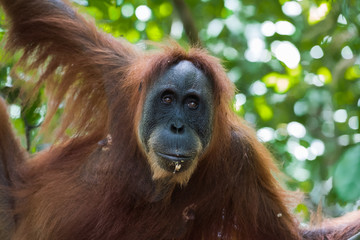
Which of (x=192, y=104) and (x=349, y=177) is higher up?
(x=192, y=104)

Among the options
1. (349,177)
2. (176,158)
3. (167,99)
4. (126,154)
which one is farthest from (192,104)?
(349,177)

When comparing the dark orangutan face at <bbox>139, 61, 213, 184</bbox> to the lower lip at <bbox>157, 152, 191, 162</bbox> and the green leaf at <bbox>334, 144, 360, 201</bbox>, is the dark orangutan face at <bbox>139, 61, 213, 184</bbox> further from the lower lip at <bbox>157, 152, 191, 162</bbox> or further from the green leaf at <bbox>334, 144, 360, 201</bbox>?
the green leaf at <bbox>334, 144, 360, 201</bbox>

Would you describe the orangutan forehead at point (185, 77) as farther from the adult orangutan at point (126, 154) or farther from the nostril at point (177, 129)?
the nostril at point (177, 129)

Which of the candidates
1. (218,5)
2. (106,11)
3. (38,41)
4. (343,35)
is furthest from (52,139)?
(343,35)

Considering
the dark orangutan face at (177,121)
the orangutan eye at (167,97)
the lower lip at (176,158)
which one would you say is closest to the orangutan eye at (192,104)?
the dark orangutan face at (177,121)

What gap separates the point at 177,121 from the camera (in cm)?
344

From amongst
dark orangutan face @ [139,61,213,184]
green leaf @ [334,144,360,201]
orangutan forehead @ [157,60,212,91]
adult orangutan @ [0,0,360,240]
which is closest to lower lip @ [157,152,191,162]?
dark orangutan face @ [139,61,213,184]

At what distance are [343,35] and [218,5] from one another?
1.26 m

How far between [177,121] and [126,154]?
0.57 m

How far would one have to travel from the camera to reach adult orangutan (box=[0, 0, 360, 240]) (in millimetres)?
3635

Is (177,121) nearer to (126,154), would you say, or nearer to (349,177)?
(126,154)

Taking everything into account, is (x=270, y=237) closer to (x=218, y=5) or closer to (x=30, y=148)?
(x=30, y=148)

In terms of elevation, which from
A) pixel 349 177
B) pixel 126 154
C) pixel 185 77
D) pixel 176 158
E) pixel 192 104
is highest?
pixel 185 77

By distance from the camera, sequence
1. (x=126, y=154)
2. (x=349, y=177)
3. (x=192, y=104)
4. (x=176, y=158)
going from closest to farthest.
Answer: (x=349, y=177) → (x=176, y=158) → (x=192, y=104) → (x=126, y=154)
